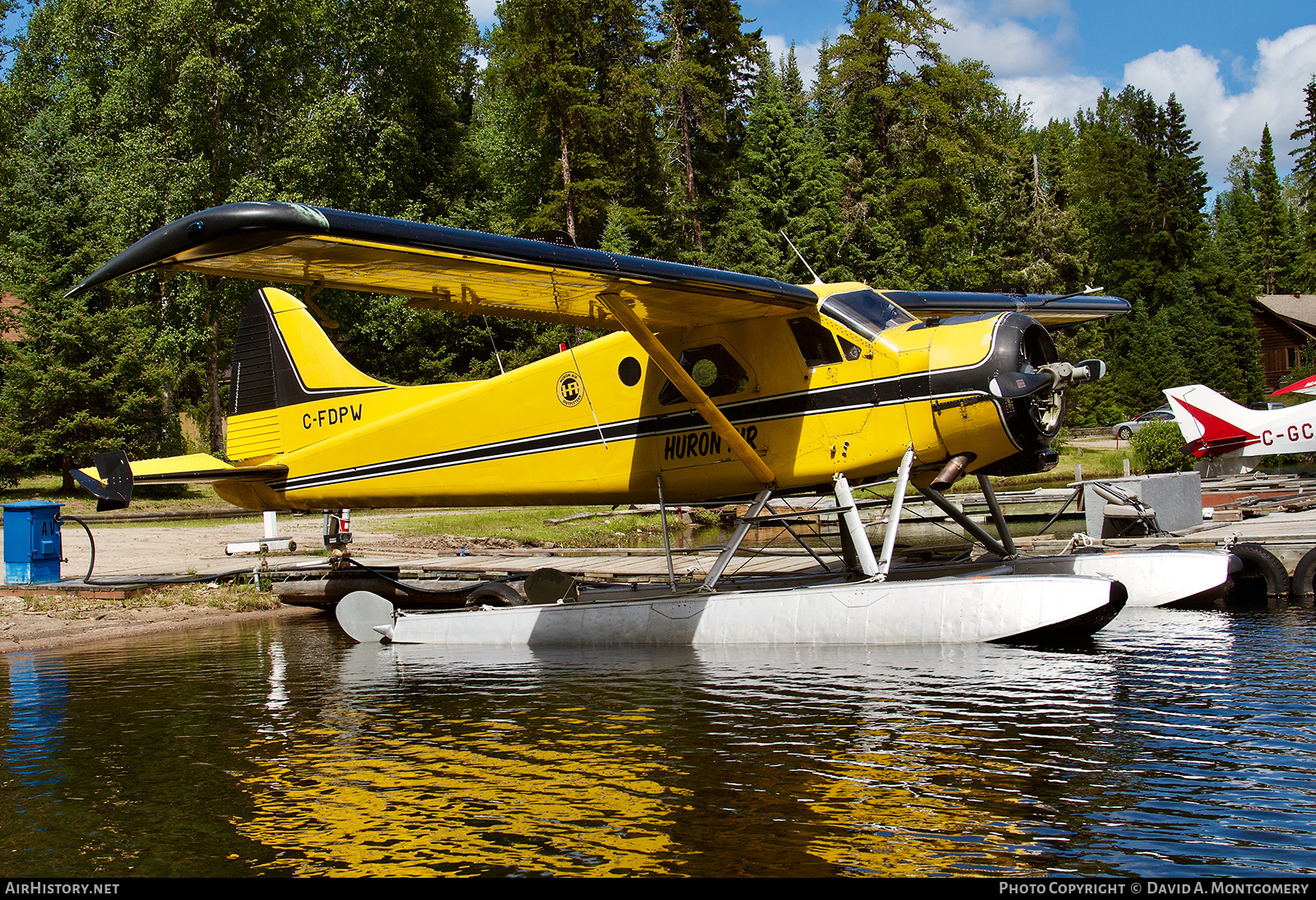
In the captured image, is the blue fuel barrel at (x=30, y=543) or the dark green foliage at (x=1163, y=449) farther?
the dark green foliage at (x=1163, y=449)

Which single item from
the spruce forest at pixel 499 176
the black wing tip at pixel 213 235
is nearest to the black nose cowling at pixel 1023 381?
the black wing tip at pixel 213 235

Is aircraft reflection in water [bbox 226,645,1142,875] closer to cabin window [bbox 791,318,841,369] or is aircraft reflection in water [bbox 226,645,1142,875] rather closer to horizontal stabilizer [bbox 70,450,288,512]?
cabin window [bbox 791,318,841,369]

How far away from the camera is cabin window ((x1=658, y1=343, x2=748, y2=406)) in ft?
32.6

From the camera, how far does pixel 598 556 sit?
55.9 feet

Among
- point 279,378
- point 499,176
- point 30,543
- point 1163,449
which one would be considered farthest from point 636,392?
point 499,176

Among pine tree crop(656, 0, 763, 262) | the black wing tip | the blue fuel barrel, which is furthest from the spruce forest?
the black wing tip

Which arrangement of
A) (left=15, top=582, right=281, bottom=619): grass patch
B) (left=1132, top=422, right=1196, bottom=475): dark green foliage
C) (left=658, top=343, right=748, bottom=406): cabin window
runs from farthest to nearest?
1. (left=1132, top=422, right=1196, bottom=475): dark green foliage
2. (left=15, top=582, right=281, bottom=619): grass patch
3. (left=658, top=343, right=748, bottom=406): cabin window

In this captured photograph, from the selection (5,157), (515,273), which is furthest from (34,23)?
(515,273)

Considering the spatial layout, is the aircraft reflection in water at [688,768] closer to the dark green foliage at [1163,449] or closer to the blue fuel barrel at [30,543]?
the blue fuel barrel at [30,543]

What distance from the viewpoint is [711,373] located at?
10086 millimetres

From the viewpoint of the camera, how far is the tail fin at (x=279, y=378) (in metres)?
12.5

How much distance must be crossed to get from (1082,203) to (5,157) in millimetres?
61581

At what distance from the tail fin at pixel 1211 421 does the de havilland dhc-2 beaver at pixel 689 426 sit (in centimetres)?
1265

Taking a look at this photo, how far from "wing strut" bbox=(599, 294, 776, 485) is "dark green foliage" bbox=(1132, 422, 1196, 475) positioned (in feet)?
67.5
